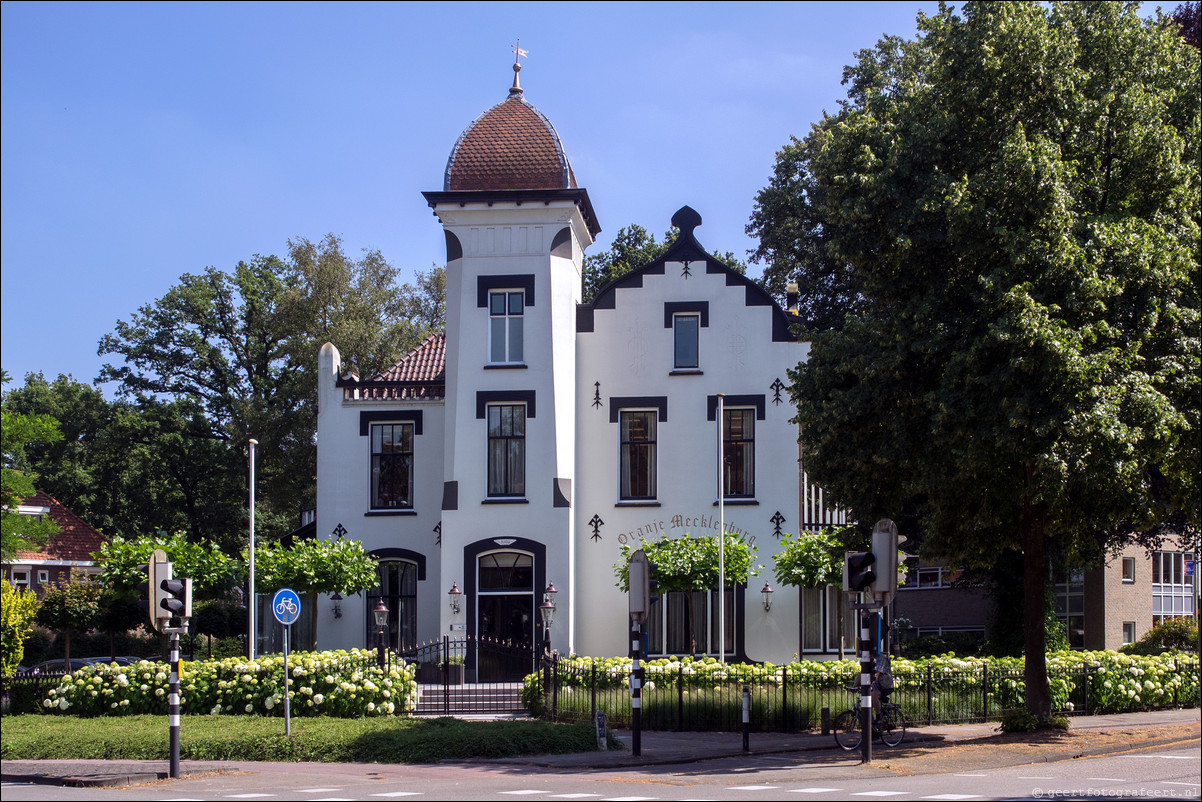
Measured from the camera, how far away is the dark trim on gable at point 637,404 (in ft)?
107

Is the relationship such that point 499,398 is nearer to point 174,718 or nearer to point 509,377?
point 509,377

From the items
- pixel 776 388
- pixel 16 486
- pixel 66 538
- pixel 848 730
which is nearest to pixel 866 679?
pixel 848 730

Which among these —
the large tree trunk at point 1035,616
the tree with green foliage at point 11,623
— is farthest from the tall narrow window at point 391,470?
the large tree trunk at point 1035,616

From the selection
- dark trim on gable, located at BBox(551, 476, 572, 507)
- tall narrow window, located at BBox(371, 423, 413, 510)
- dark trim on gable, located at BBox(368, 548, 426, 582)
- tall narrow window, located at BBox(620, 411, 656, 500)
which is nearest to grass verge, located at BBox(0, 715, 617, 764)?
dark trim on gable, located at BBox(551, 476, 572, 507)

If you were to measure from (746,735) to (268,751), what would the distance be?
721cm

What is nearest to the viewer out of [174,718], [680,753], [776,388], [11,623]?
[174,718]

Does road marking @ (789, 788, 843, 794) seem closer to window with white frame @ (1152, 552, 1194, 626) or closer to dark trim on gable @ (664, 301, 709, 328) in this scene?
dark trim on gable @ (664, 301, 709, 328)

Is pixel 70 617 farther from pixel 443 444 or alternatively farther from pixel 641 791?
pixel 641 791

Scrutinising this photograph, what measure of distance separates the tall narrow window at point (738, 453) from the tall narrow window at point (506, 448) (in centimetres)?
539

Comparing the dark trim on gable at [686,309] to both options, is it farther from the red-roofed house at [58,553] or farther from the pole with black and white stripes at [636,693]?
the red-roofed house at [58,553]

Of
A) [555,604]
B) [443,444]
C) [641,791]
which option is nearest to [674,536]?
[555,604]

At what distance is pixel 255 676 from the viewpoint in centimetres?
2350

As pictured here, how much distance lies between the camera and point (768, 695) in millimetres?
22016

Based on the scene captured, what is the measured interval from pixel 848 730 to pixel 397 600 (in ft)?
53.4
